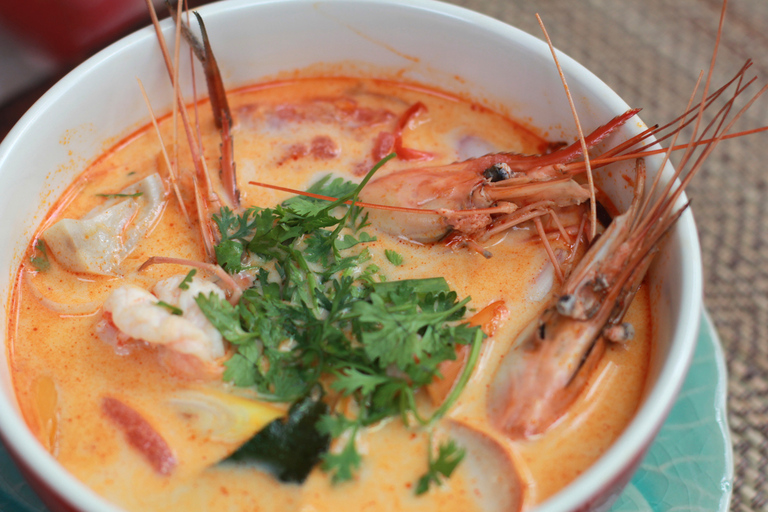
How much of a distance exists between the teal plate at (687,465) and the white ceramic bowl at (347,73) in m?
0.30

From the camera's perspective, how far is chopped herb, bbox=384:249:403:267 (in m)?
1.78

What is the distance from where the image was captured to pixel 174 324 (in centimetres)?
147

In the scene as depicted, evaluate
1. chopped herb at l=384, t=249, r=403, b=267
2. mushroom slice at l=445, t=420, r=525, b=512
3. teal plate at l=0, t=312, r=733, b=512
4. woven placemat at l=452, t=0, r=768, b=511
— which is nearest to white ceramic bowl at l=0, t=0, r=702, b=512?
mushroom slice at l=445, t=420, r=525, b=512

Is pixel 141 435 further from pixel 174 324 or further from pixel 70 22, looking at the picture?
pixel 70 22

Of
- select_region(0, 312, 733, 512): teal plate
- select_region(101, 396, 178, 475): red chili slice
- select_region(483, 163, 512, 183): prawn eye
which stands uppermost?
select_region(483, 163, 512, 183): prawn eye

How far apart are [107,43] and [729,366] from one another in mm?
2332

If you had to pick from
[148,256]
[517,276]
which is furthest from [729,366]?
[148,256]

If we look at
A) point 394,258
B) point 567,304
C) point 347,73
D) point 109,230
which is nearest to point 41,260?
point 109,230

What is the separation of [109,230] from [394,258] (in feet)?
2.53

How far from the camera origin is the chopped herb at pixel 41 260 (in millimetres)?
1779

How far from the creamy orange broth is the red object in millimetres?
303

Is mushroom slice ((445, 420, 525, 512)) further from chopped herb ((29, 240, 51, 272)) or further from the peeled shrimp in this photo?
chopped herb ((29, 240, 51, 272))

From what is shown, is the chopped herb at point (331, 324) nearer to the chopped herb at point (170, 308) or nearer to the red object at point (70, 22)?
the chopped herb at point (170, 308)

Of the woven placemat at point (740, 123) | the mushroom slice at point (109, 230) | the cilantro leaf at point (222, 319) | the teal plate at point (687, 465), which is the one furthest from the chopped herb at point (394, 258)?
the woven placemat at point (740, 123)
